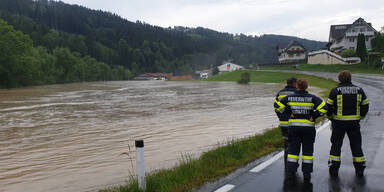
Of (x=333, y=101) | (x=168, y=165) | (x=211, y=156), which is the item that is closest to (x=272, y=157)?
(x=211, y=156)

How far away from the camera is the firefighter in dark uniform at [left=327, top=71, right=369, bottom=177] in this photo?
5.36 metres

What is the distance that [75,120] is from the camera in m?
15.8

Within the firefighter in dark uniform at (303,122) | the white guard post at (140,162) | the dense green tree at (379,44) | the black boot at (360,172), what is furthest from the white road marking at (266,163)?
the dense green tree at (379,44)

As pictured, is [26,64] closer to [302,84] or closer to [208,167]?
[208,167]

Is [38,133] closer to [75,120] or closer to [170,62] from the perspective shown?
[75,120]

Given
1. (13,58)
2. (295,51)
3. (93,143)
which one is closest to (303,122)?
(93,143)

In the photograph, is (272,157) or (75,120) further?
(75,120)

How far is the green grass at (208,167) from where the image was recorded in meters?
5.12

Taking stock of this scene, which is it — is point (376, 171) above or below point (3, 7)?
below

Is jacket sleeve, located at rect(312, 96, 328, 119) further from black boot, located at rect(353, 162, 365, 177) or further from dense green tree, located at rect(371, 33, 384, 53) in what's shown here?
dense green tree, located at rect(371, 33, 384, 53)

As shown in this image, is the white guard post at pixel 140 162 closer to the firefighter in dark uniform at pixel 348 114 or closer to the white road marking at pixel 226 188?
the white road marking at pixel 226 188

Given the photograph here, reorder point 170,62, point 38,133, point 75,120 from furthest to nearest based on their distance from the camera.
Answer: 1. point 170,62
2. point 75,120
3. point 38,133

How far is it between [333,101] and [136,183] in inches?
143

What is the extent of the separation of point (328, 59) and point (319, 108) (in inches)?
A: 2446
